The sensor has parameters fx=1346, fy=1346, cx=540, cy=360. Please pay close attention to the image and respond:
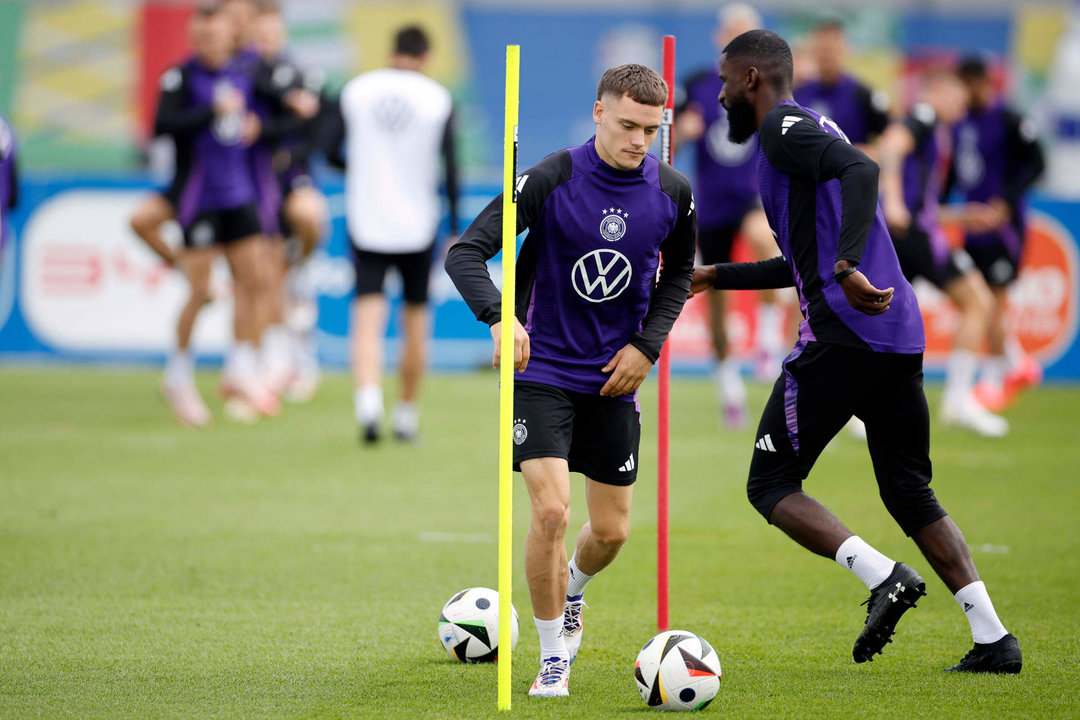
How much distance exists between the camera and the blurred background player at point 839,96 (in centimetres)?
970

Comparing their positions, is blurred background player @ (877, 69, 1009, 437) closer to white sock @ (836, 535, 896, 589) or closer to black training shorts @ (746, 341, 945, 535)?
black training shorts @ (746, 341, 945, 535)

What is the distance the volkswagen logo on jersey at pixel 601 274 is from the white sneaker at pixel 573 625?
3.47 ft

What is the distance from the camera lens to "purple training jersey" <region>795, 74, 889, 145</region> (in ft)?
31.8

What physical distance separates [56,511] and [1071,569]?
5009mm

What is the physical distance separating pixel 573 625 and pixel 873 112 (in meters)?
6.21

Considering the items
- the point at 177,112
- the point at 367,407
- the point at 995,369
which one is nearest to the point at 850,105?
the point at 995,369

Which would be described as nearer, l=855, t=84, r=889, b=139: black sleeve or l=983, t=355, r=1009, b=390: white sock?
l=855, t=84, r=889, b=139: black sleeve

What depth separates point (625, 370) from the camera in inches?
168

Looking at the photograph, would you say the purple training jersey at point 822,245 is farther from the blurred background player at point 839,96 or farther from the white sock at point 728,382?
the white sock at point 728,382

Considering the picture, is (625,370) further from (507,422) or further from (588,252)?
(507,422)

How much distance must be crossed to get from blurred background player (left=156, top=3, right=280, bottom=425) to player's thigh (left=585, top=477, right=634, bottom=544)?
6696mm

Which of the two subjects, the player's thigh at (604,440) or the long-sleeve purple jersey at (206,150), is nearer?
the player's thigh at (604,440)

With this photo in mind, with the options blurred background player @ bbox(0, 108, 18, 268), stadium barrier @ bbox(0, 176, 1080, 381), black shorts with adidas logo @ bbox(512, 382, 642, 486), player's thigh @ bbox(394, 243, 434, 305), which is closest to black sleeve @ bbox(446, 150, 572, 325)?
black shorts with adidas logo @ bbox(512, 382, 642, 486)

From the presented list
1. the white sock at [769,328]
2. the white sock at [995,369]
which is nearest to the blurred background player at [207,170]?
the white sock at [769,328]
